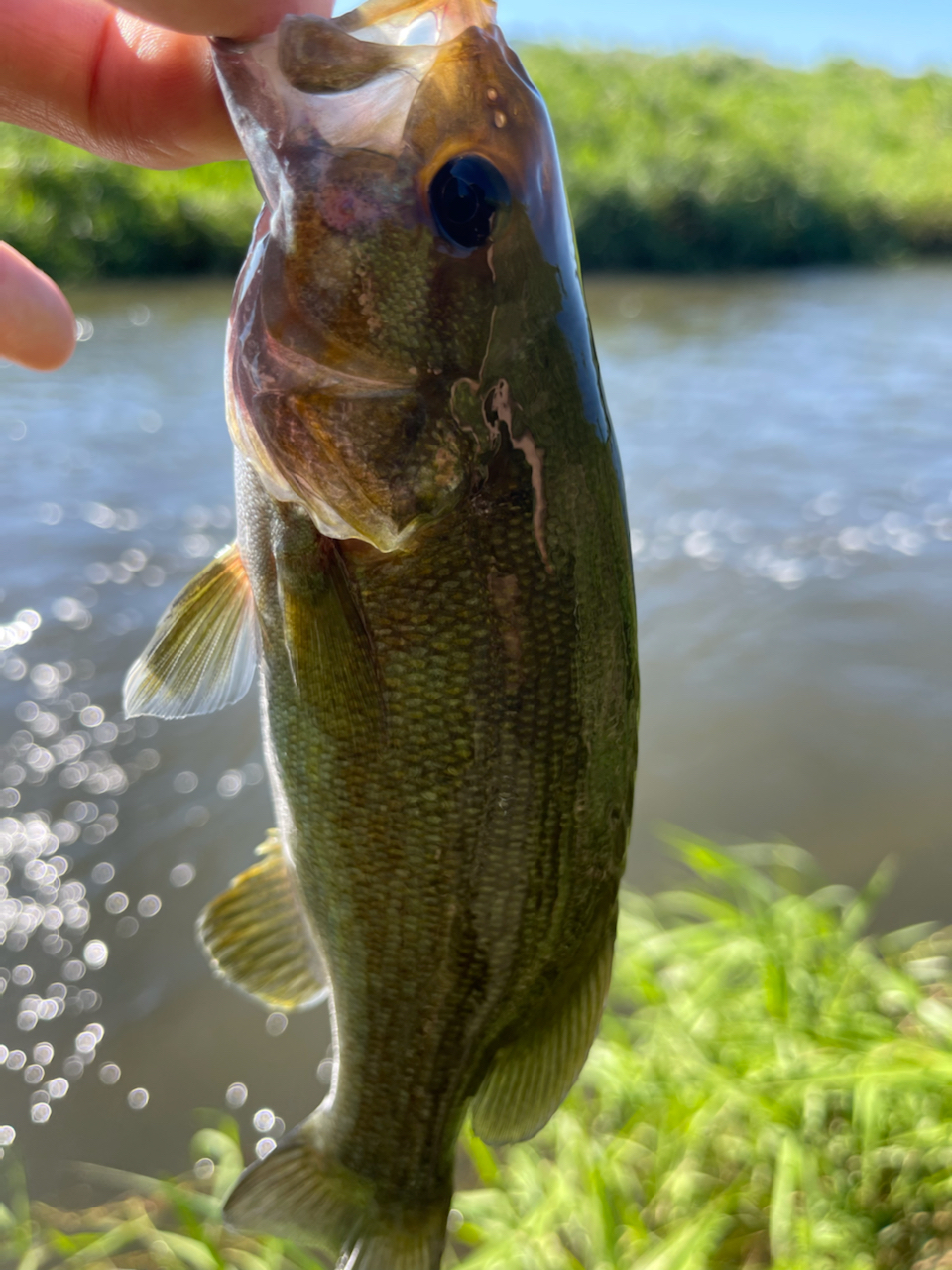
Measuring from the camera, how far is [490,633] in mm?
1394

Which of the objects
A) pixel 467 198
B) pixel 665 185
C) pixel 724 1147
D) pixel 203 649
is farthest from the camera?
pixel 665 185

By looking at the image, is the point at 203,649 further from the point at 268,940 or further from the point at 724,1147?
the point at 724,1147

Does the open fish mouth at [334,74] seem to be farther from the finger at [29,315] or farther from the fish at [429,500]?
the finger at [29,315]

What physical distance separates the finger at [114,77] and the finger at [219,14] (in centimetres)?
45

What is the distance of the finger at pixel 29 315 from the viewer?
1879 mm

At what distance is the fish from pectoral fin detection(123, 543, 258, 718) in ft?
0.17

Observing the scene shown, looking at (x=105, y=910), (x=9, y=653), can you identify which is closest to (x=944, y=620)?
(x=105, y=910)

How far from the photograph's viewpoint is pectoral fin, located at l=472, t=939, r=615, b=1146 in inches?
62.7

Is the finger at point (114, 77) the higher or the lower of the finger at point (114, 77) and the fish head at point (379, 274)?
the higher

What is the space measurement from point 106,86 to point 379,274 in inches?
31.1

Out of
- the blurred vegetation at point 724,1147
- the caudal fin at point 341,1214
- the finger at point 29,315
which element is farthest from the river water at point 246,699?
the finger at point 29,315

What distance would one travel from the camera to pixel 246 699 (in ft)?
20.9

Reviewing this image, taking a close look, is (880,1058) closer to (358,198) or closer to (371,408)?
(371,408)

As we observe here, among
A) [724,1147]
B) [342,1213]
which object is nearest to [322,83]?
[342,1213]
